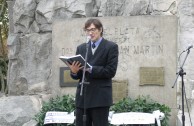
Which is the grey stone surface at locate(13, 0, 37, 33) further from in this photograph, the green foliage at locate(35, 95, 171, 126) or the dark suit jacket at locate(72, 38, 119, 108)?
the dark suit jacket at locate(72, 38, 119, 108)

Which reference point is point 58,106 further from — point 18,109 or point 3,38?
point 3,38

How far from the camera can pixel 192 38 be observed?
741 cm

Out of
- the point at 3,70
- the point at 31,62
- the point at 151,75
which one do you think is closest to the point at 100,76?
the point at 151,75

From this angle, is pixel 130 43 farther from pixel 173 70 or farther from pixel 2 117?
pixel 2 117

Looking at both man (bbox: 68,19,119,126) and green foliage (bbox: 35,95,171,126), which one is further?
green foliage (bbox: 35,95,171,126)

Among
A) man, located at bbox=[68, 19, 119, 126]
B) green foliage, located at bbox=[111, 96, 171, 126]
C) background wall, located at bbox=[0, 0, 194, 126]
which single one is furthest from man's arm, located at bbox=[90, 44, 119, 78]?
background wall, located at bbox=[0, 0, 194, 126]

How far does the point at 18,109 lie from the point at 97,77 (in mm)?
3715

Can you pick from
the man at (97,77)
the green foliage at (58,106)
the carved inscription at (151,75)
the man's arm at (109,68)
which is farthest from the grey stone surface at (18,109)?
the man's arm at (109,68)

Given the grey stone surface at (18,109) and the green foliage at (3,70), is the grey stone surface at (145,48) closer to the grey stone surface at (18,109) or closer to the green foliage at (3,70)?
the grey stone surface at (18,109)

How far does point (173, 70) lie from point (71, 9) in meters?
3.04

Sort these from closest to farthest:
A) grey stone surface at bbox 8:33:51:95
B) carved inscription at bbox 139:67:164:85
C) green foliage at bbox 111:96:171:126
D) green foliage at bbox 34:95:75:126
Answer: green foliage at bbox 111:96:171:126, green foliage at bbox 34:95:75:126, carved inscription at bbox 139:67:164:85, grey stone surface at bbox 8:33:51:95

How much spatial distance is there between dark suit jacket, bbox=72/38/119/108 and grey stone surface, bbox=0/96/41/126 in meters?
3.32

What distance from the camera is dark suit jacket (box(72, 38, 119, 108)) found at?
4.55 metres

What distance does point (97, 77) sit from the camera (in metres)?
4.57
